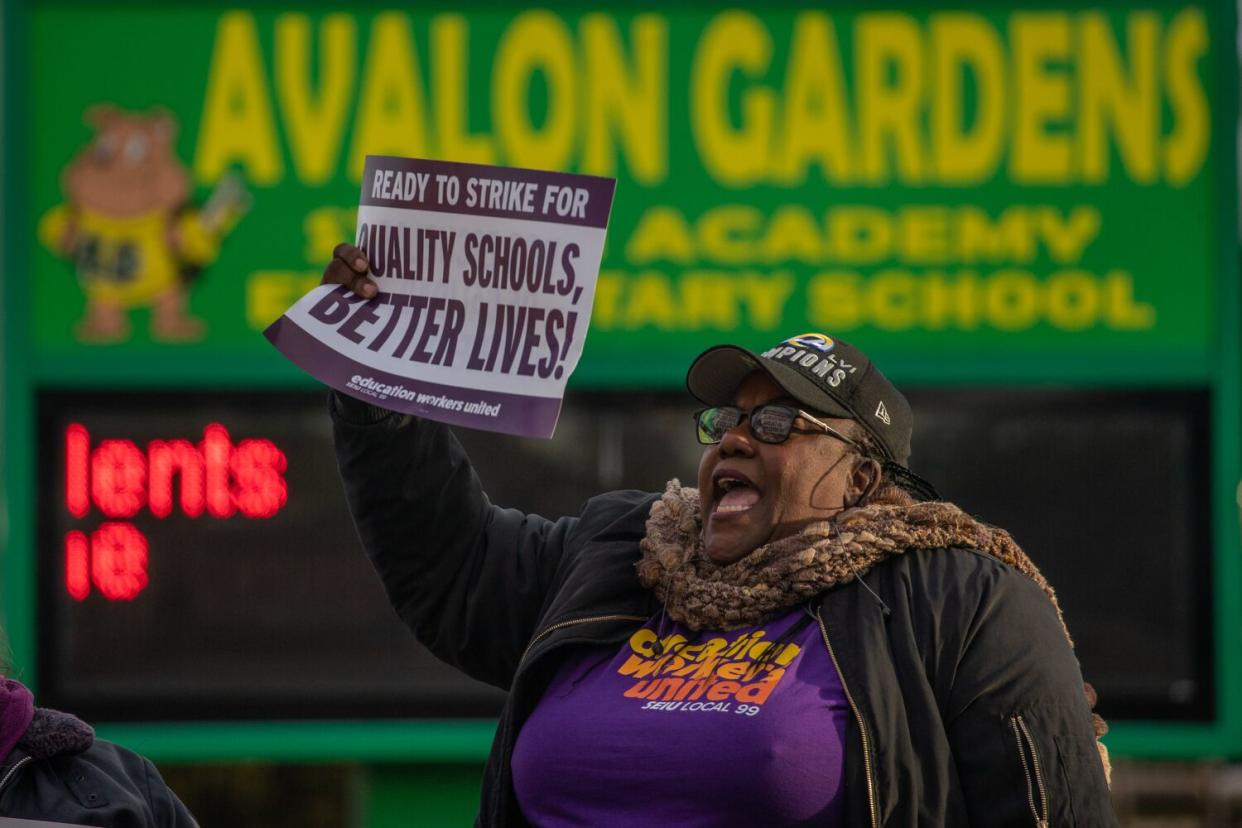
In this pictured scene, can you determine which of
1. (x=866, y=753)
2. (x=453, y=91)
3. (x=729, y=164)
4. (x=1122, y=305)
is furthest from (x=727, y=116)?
(x=866, y=753)

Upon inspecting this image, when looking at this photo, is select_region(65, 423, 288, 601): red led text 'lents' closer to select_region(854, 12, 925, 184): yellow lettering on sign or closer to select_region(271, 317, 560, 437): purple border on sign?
select_region(854, 12, 925, 184): yellow lettering on sign

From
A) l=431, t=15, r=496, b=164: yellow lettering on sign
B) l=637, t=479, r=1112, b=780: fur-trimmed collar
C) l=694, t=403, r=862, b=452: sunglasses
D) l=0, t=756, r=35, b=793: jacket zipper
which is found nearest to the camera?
l=0, t=756, r=35, b=793: jacket zipper

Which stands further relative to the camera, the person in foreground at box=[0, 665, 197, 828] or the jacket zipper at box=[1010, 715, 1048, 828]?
the jacket zipper at box=[1010, 715, 1048, 828]

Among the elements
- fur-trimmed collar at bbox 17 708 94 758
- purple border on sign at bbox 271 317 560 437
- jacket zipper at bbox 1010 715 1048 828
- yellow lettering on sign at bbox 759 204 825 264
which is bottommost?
jacket zipper at bbox 1010 715 1048 828

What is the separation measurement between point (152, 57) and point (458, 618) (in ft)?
9.47

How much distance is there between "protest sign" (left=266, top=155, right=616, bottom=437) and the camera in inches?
106

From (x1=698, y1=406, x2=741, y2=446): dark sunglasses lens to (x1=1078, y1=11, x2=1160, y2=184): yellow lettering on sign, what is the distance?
9.08ft

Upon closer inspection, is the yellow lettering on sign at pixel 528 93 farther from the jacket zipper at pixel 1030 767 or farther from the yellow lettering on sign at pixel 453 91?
the jacket zipper at pixel 1030 767

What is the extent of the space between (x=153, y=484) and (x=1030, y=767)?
342cm

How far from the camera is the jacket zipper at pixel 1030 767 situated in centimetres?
223

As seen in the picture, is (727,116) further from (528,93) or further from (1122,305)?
(1122,305)

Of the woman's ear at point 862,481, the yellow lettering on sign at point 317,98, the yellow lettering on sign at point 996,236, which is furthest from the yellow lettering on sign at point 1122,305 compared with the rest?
the woman's ear at point 862,481

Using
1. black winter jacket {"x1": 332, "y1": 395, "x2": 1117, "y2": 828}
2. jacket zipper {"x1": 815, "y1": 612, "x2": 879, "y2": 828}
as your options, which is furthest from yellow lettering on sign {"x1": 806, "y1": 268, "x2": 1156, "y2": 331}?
jacket zipper {"x1": 815, "y1": 612, "x2": 879, "y2": 828}

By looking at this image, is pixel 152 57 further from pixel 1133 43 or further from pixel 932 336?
pixel 1133 43
